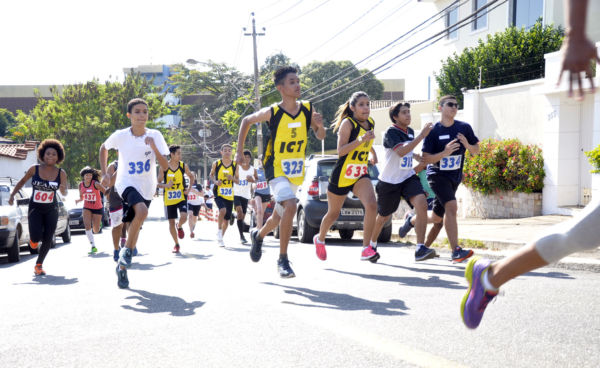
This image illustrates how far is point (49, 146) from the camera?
9281 millimetres

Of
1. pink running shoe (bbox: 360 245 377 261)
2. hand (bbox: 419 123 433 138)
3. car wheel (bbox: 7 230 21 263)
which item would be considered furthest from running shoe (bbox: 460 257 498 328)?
car wheel (bbox: 7 230 21 263)

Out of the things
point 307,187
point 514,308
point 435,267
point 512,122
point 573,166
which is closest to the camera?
point 514,308

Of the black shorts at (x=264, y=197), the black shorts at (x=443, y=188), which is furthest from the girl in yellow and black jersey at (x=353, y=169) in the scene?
the black shorts at (x=264, y=197)

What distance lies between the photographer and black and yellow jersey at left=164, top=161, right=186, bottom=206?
12.1 metres

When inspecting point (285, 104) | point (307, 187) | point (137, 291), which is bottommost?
point (137, 291)

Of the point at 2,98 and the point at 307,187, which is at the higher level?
the point at 2,98

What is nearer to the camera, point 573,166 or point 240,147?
point 240,147

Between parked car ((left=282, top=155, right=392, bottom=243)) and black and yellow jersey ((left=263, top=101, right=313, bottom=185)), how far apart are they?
5227 millimetres

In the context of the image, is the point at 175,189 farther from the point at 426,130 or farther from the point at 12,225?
the point at 426,130

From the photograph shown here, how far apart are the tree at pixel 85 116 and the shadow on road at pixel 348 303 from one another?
3811 cm

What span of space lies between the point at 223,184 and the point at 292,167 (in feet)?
A: 22.0

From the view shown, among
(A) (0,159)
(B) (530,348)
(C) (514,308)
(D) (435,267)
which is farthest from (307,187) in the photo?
(A) (0,159)

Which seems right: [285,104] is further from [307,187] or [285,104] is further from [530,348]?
[307,187]

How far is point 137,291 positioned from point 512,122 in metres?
12.6
